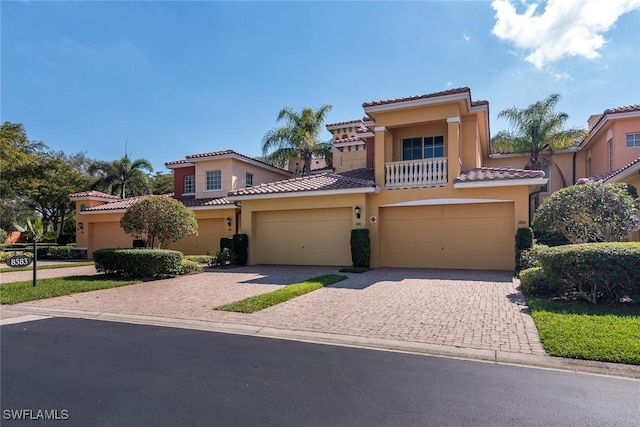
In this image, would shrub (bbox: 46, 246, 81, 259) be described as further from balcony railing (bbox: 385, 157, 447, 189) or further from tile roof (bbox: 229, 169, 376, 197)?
balcony railing (bbox: 385, 157, 447, 189)

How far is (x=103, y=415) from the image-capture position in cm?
369

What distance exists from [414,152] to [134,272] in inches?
480

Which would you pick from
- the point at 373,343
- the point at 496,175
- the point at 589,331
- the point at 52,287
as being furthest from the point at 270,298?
the point at 496,175

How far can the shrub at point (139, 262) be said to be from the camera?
1327cm

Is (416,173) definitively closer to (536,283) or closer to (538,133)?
(536,283)

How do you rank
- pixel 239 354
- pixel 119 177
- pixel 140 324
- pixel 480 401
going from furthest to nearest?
pixel 119 177 → pixel 140 324 → pixel 239 354 → pixel 480 401

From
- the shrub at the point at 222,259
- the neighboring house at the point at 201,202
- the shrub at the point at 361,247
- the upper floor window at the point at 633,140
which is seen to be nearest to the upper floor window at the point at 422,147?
the shrub at the point at 361,247

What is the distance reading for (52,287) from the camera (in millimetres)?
11336

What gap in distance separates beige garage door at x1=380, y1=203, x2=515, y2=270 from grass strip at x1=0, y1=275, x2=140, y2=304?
9.82 meters

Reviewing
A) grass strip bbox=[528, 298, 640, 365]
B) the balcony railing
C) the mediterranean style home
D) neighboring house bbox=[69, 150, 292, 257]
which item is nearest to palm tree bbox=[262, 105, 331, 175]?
neighboring house bbox=[69, 150, 292, 257]

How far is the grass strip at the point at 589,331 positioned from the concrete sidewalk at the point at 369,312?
0.57 ft

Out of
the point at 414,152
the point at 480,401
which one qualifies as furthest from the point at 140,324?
the point at 414,152

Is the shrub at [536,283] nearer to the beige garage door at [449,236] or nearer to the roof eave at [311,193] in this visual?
the beige garage door at [449,236]

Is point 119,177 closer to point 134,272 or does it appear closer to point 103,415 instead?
point 134,272
